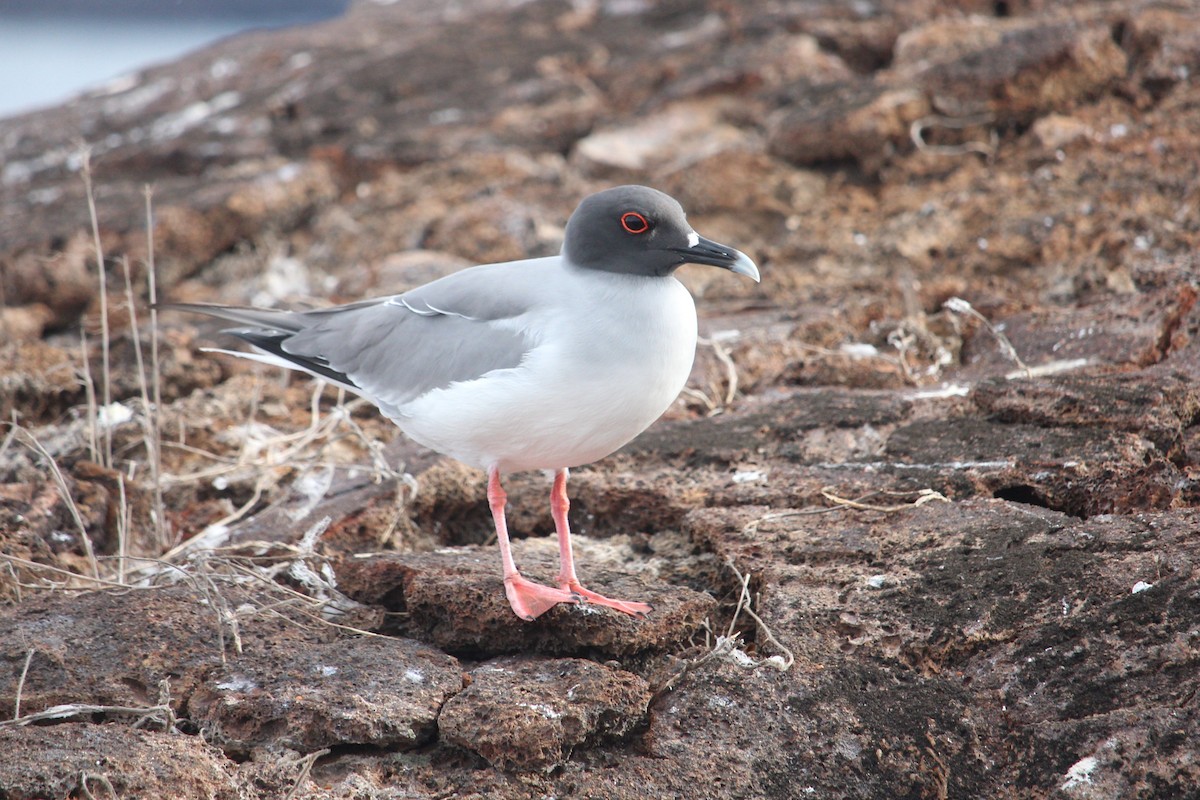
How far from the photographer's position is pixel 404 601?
373 cm

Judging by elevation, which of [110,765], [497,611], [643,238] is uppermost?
[643,238]

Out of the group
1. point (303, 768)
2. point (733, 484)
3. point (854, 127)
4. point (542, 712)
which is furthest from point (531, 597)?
point (854, 127)

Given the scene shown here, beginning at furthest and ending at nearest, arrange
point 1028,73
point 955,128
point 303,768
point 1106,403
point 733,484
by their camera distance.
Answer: point 955,128 < point 1028,73 < point 733,484 < point 1106,403 < point 303,768

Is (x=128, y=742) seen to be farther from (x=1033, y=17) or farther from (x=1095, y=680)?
(x=1033, y=17)

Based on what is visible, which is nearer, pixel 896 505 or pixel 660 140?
pixel 896 505

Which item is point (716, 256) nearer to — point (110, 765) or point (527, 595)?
point (527, 595)

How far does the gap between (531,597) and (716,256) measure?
50.5 inches

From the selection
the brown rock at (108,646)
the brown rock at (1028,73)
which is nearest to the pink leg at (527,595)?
the brown rock at (108,646)

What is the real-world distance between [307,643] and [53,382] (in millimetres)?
3418

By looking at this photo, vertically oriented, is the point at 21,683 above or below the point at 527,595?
above

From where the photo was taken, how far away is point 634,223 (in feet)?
12.0

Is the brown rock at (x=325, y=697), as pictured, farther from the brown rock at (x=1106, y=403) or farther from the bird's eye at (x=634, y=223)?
the brown rock at (x=1106, y=403)

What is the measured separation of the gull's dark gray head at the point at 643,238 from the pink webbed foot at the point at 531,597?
108cm

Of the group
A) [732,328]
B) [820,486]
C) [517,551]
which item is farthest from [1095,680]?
[732,328]
